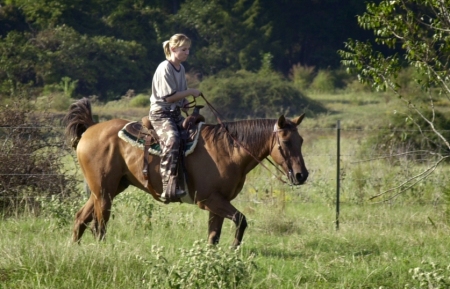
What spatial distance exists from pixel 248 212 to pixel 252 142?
340 centimetres

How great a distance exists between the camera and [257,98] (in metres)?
35.0

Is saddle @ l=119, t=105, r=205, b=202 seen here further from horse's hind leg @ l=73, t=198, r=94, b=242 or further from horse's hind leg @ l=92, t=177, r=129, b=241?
horse's hind leg @ l=73, t=198, r=94, b=242

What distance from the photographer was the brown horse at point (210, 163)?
9312 mm

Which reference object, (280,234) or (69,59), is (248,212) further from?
(69,59)

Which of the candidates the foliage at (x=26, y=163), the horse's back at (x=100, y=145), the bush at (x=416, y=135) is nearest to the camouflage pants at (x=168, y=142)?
the horse's back at (x=100, y=145)

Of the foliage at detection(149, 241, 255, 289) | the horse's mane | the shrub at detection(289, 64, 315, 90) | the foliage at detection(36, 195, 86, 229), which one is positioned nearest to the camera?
the foliage at detection(149, 241, 255, 289)

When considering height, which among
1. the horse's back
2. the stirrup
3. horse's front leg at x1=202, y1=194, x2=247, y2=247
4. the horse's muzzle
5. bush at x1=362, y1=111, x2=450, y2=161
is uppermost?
the horse's back

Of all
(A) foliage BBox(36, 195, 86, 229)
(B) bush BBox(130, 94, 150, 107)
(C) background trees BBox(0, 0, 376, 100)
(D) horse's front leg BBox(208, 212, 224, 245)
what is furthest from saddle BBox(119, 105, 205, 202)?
(C) background trees BBox(0, 0, 376, 100)

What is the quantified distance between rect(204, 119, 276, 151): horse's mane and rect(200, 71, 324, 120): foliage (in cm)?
2448

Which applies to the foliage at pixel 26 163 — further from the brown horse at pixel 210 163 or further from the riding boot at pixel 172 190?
the riding boot at pixel 172 190

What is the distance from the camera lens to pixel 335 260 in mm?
8898

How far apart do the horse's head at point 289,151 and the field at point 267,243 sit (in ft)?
2.92

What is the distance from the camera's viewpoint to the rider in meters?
9.31

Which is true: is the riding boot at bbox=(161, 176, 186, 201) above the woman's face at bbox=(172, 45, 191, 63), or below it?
below
